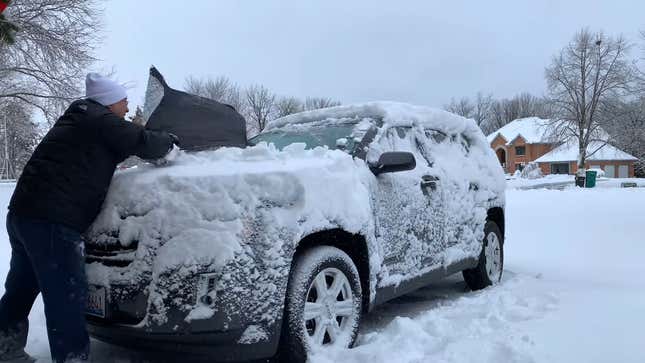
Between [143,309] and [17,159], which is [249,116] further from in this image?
[143,309]

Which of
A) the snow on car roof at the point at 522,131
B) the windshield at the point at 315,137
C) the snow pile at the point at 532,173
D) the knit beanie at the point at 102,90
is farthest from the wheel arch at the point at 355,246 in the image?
the snow on car roof at the point at 522,131

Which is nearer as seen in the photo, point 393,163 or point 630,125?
point 393,163

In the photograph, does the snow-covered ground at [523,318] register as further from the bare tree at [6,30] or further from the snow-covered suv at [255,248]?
the bare tree at [6,30]

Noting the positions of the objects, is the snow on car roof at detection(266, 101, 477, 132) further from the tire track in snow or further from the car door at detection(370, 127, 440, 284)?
the tire track in snow

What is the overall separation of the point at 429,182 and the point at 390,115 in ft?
2.14

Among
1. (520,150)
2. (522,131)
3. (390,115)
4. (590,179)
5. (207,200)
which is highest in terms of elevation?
(522,131)

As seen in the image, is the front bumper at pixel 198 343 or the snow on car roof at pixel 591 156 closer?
the front bumper at pixel 198 343

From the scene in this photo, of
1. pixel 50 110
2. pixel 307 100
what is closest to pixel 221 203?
pixel 50 110

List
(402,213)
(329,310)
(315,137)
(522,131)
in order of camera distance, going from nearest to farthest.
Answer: (329,310) → (402,213) → (315,137) → (522,131)

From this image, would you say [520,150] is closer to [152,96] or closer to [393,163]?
[393,163]

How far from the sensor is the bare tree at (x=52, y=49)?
61.0 ft

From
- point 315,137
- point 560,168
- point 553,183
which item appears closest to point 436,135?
point 315,137

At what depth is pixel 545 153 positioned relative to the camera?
2598 inches

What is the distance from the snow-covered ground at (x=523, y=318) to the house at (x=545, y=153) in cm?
4523
